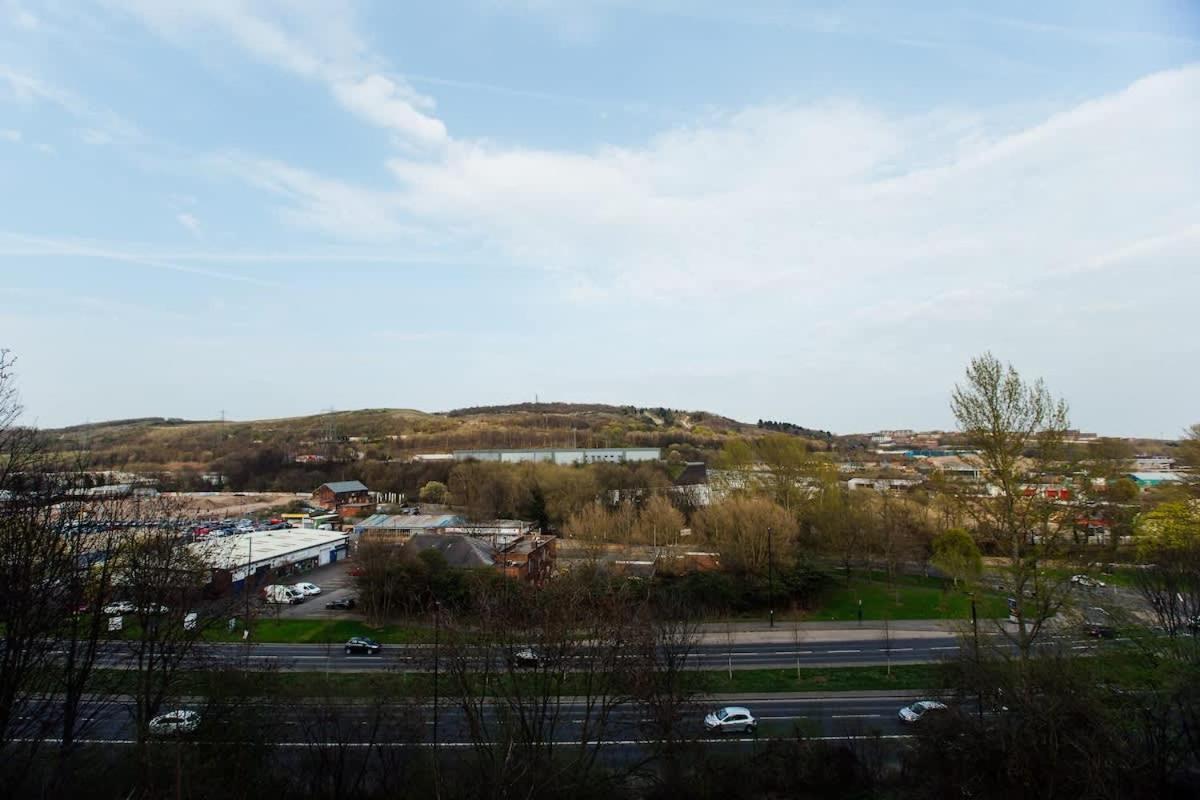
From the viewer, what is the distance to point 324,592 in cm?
3080

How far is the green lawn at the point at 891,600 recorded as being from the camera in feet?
85.4

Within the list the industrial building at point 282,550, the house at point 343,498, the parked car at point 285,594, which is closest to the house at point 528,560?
the parked car at point 285,594

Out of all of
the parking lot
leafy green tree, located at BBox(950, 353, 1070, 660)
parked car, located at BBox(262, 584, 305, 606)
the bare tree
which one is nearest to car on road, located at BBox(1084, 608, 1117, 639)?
leafy green tree, located at BBox(950, 353, 1070, 660)

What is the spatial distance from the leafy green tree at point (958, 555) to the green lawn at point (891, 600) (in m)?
1.13

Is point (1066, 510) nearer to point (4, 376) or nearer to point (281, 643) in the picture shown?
point (4, 376)

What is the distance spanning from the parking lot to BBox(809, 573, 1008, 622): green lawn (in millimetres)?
20085

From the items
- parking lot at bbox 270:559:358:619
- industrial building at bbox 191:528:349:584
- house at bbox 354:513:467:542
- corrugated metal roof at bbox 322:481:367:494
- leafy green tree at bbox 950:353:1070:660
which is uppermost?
leafy green tree at bbox 950:353:1070:660

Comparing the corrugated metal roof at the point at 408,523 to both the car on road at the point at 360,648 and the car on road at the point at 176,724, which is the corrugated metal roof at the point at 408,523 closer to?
the car on road at the point at 360,648

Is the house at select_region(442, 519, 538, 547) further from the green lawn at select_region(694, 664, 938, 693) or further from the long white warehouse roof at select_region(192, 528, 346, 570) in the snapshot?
the green lawn at select_region(694, 664, 938, 693)

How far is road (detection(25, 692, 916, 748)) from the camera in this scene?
11.8 metres

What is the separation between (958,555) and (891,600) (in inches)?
269

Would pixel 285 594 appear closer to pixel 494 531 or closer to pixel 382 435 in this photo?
pixel 494 531

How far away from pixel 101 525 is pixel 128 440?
425ft

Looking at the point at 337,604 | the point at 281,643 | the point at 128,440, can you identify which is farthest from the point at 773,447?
the point at 128,440
